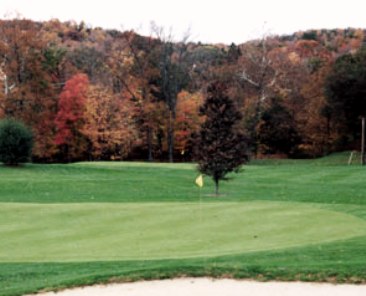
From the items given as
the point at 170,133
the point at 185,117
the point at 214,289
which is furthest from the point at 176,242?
the point at 185,117

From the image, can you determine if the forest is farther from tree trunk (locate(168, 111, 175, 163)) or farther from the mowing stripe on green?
the mowing stripe on green

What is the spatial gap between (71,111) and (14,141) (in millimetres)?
20755

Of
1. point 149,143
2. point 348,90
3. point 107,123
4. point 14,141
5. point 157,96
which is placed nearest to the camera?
point 14,141

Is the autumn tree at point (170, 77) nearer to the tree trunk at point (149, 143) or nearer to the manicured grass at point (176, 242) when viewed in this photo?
the tree trunk at point (149, 143)

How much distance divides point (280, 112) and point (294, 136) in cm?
287

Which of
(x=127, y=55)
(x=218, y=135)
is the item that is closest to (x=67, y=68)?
(x=127, y=55)

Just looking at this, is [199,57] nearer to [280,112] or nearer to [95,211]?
[280,112]

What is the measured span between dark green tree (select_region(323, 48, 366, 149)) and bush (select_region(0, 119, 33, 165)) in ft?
91.3

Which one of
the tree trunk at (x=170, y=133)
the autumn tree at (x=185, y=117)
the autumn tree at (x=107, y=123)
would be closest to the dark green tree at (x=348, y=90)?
the autumn tree at (x=185, y=117)

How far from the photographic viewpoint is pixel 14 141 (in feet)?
116

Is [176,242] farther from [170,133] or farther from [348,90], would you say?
[170,133]

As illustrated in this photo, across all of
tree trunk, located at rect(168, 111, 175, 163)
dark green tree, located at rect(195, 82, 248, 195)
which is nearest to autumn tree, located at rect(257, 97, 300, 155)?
tree trunk, located at rect(168, 111, 175, 163)

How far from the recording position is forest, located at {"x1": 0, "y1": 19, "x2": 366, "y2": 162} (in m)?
49.6

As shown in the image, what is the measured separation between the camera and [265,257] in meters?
10.6
